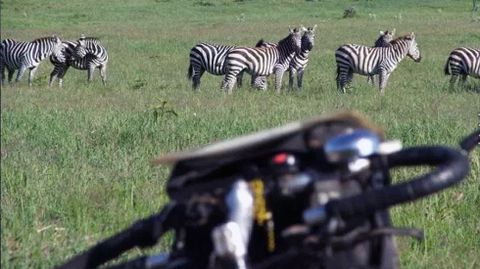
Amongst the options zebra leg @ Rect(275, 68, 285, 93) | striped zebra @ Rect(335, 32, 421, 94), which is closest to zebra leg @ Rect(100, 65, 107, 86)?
zebra leg @ Rect(275, 68, 285, 93)

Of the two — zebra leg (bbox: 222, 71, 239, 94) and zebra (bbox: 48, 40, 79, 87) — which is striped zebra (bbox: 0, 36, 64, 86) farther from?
zebra leg (bbox: 222, 71, 239, 94)

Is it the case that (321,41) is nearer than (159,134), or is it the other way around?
(159,134)

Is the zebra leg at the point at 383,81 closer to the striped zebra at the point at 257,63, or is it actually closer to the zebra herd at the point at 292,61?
the zebra herd at the point at 292,61

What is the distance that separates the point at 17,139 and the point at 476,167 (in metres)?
3.29

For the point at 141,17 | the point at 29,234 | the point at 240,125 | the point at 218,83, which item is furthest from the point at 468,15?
the point at 29,234

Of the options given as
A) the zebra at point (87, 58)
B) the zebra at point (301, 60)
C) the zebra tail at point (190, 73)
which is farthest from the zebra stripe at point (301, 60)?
the zebra at point (87, 58)

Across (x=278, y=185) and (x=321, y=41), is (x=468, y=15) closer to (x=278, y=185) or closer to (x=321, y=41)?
(x=321, y=41)

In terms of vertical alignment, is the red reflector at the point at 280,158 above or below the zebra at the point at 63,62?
above

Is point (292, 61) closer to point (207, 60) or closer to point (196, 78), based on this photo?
point (207, 60)

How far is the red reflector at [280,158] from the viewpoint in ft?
5.35

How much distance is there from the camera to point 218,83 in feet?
76.0

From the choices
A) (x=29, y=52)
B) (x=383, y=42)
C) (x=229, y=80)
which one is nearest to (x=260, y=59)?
(x=229, y=80)

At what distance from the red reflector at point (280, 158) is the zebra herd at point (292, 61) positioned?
18930mm

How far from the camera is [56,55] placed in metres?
23.1
